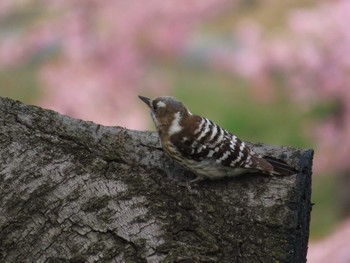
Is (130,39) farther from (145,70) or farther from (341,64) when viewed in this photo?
(341,64)

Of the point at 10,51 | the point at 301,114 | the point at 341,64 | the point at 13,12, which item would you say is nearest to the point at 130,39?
the point at 10,51

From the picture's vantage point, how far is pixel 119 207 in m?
2.71

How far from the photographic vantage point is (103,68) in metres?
7.67

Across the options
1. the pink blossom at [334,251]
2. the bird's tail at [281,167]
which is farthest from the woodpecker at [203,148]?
the pink blossom at [334,251]

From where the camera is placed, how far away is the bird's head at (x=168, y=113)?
11.1ft

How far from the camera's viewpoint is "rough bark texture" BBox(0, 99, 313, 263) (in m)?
2.64

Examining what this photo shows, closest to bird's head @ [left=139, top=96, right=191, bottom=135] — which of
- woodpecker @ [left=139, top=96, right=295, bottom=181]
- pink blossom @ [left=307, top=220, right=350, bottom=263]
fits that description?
woodpecker @ [left=139, top=96, right=295, bottom=181]

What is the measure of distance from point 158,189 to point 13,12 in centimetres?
1230

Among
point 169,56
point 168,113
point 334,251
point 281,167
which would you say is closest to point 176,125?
point 168,113

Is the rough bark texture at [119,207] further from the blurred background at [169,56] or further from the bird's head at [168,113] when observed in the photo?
the blurred background at [169,56]

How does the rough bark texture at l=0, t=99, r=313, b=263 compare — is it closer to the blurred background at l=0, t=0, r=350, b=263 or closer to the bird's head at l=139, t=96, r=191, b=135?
the bird's head at l=139, t=96, r=191, b=135

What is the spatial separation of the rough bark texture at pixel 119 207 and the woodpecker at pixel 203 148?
0.06 meters

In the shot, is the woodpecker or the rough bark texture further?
the woodpecker

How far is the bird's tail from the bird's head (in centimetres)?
49
